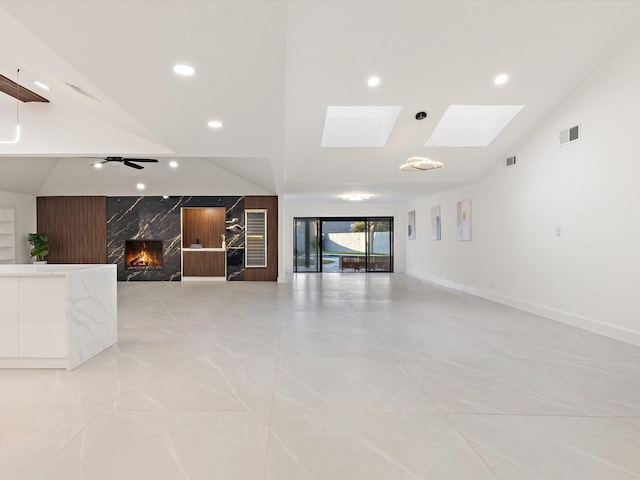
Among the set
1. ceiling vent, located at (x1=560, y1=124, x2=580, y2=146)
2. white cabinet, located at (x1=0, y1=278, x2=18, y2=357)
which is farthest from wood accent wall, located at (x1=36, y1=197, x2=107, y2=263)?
ceiling vent, located at (x1=560, y1=124, x2=580, y2=146)

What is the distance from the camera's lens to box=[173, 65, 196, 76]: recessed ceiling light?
128 inches

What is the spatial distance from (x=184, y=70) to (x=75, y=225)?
9533 millimetres

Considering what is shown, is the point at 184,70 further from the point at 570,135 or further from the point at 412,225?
the point at 412,225

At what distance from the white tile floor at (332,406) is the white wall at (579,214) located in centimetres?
64

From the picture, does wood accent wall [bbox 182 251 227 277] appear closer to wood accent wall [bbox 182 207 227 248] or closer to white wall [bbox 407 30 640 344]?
wood accent wall [bbox 182 207 227 248]

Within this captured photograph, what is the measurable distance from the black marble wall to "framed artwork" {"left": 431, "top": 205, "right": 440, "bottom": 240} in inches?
219

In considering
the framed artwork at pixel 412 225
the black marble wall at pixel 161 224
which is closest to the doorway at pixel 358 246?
the framed artwork at pixel 412 225

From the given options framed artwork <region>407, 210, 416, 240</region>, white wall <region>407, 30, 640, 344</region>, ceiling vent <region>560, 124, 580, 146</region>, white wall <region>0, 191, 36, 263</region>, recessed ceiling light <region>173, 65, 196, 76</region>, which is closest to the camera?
recessed ceiling light <region>173, 65, 196, 76</region>

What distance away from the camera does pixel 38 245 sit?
10148mm

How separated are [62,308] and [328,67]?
4009 millimetres

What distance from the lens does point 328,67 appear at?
4.72m

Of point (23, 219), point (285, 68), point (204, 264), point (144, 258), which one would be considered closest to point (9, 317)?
point (285, 68)

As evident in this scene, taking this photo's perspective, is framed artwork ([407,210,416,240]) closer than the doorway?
Yes

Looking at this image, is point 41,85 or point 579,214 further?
point 579,214
